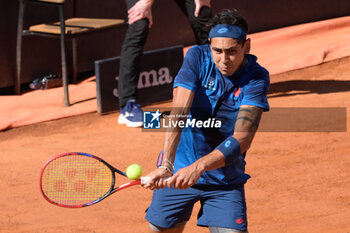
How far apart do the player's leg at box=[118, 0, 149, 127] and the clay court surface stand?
320 millimetres

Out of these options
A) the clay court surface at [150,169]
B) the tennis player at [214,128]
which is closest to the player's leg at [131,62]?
the clay court surface at [150,169]

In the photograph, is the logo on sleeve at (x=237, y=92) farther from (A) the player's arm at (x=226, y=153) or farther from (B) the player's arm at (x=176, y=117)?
(B) the player's arm at (x=176, y=117)

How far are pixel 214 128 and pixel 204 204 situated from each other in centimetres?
43

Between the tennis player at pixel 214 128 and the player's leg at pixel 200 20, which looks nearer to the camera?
the tennis player at pixel 214 128

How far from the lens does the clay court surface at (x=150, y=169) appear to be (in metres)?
4.50

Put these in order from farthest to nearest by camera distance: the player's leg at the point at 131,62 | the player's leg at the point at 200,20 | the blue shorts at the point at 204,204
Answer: the player's leg at the point at 200,20
the player's leg at the point at 131,62
the blue shorts at the point at 204,204

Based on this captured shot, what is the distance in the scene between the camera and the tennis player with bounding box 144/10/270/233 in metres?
3.28

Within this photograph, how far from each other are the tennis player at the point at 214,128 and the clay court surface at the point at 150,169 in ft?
3.41

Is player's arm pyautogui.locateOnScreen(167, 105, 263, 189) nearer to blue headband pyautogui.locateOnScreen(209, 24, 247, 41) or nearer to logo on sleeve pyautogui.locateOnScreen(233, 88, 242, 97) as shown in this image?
logo on sleeve pyautogui.locateOnScreen(233, 88, 242, 97)

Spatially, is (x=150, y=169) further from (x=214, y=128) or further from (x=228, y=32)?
(x=228, y=32)

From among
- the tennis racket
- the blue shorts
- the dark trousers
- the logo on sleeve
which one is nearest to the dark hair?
the logo on sleeve

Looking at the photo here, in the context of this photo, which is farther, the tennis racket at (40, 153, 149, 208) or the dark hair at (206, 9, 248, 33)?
the tennis racket at (40, 153, 149, 208)

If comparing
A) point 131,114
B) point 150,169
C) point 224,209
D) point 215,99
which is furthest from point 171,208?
point 131,114

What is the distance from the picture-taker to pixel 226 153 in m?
3.15
